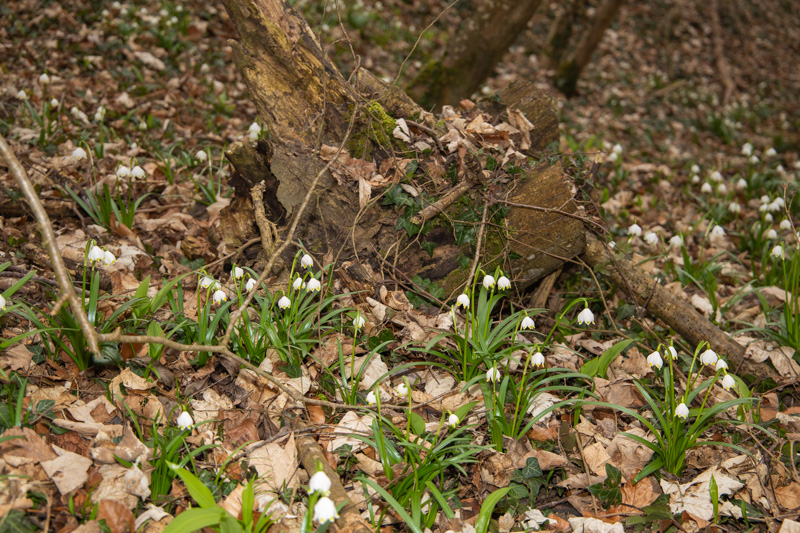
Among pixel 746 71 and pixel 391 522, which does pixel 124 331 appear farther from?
pixel 746 71

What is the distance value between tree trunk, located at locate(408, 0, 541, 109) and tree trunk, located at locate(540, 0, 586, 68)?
11.6 feet

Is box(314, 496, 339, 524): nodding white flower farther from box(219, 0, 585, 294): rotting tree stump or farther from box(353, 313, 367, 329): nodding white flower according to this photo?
box(219, 0, 585, 294): rotting tree stump

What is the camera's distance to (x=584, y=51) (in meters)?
8.39

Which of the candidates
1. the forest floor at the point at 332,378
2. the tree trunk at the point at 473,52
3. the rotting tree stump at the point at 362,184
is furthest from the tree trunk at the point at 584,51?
the rotting tree stump at the point at 362,184

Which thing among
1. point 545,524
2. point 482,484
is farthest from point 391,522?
point 545,524

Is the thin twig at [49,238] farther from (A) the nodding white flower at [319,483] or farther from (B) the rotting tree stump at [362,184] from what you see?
(B) the rotting tree stump at [362,184]

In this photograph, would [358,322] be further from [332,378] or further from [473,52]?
[473,52]

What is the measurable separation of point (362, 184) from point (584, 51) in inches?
262

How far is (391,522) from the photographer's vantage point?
220cm

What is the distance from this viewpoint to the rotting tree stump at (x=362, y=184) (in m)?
3.20

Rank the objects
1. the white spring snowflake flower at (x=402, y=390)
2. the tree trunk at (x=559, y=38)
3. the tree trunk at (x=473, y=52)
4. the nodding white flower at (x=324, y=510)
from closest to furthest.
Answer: the nodding white flower at (x=324, y=510)
the white spring snowflake flower at (x=402, y=390)
the tree trunk at (x=473, y=52)
the tree trunk at (x=559, y=38)

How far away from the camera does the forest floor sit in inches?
85.7

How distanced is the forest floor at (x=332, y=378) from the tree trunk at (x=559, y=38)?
Answer: 4.70 metres

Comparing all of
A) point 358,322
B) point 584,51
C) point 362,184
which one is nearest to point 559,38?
point 584,51
